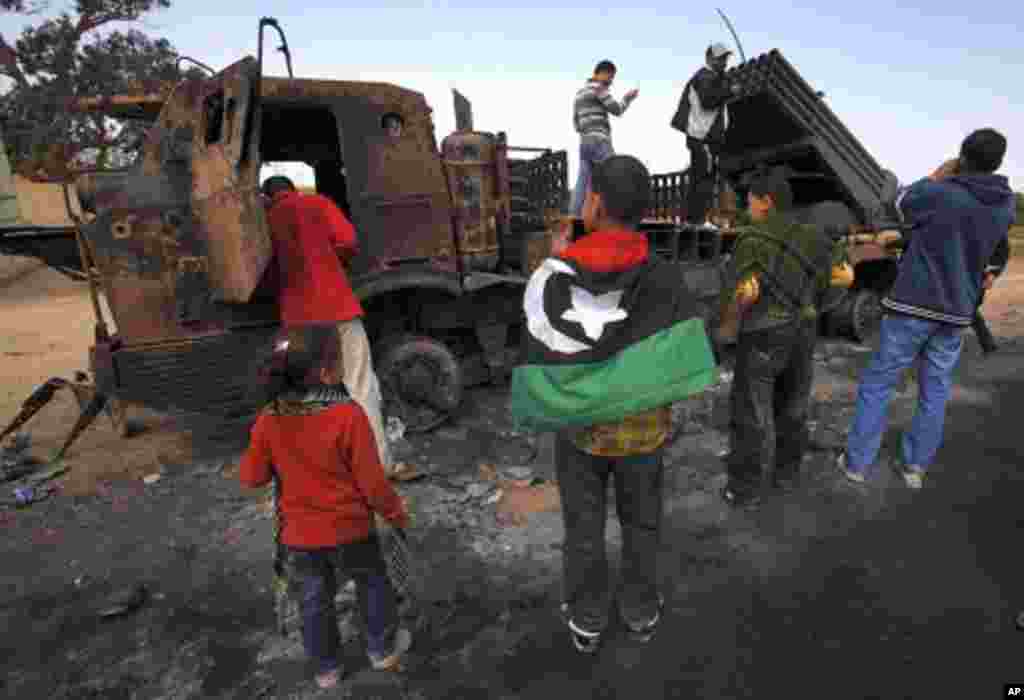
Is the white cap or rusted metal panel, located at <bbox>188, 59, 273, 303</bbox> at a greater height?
the white cap

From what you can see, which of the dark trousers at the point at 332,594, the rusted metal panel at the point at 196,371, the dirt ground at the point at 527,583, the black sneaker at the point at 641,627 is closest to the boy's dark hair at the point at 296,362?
the dark trousers at the point at 332,594

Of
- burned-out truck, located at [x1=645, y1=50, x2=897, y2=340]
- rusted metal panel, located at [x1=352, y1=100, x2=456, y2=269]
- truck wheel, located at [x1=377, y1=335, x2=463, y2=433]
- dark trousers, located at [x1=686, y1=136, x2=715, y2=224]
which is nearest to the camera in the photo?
rusted metal panel, located at [x1=352, y1=100, x2=456, y2=269]

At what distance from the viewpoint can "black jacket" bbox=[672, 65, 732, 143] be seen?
5242mm

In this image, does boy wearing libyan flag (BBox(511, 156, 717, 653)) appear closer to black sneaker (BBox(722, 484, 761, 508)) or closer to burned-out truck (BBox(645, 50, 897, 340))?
black sneaker (BBox(722, 484, 761, 508))

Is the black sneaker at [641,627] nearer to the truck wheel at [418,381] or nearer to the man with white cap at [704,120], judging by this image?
the truck wheel at [418,381]

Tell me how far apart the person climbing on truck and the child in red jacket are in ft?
6.96

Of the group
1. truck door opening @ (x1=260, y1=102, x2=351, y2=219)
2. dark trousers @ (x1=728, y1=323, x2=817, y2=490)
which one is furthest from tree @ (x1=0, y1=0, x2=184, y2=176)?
dark trousers @ (x1=728, y1=323, x2=817, y2=490)

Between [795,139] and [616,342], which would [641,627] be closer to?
[616,342]

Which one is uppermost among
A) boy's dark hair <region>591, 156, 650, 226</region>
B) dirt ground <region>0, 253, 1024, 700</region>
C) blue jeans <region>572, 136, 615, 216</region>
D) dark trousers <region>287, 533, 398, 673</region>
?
blue jeans <region>572, 136, 615, 216</region>

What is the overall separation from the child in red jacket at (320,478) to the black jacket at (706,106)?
4743 mm

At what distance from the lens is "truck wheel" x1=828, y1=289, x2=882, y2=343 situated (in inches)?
267

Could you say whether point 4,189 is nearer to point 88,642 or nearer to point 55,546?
point 55,546

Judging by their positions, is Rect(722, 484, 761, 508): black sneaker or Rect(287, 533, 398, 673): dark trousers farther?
Rect(722, 484, 761, 508): black sneaker

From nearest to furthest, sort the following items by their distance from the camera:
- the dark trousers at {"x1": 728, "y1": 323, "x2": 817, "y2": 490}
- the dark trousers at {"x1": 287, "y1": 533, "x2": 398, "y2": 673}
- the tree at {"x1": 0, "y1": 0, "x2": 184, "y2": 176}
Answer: the dark trousers at {"x1": 287, "y1": 533, "x2": 398, "y2": 673}
the dark trousers at {"x1": 728, "y1": 323, "x2": 817, "y2": 490}
the tree at {"x1": 0, "y1": 0, "x2": 184, "y2": 176}
